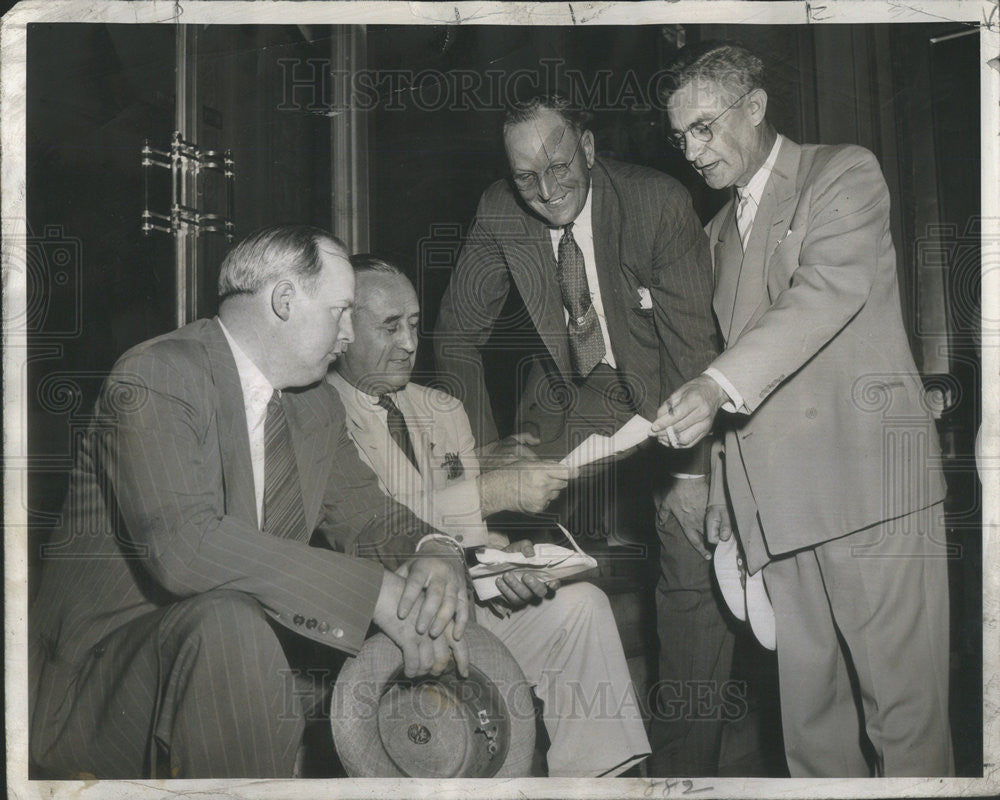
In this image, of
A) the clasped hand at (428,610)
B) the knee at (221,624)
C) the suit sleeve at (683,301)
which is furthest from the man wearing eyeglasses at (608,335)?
the knee at (221,624)

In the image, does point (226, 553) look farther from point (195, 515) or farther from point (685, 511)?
point (685, 511)

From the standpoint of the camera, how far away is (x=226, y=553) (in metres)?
4.11

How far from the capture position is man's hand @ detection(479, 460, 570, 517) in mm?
4375

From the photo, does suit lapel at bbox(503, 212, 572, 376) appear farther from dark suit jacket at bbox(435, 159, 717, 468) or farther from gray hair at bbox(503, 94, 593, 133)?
gray hair at bbox(503, 94, 593, 133)

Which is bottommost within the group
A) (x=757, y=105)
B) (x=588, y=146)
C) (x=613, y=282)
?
(x=613, y=282)

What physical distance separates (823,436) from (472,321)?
146cm

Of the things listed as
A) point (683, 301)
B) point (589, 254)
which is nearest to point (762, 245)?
point (683, 301)

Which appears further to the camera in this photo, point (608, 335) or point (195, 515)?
point (608, 335)

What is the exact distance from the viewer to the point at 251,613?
13.4 ft

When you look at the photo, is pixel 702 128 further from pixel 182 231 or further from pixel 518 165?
pixel 182 231

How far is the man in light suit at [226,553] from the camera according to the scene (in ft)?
13.5

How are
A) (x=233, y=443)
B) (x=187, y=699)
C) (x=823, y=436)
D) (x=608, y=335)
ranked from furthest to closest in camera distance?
(x=608, y=335), (x=823, y=436), (x=233, y=443), (x=187, y=699)

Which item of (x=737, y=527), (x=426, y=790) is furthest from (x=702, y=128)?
(x=426, y=790)

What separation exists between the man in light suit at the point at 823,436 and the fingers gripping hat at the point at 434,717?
1014 mm
